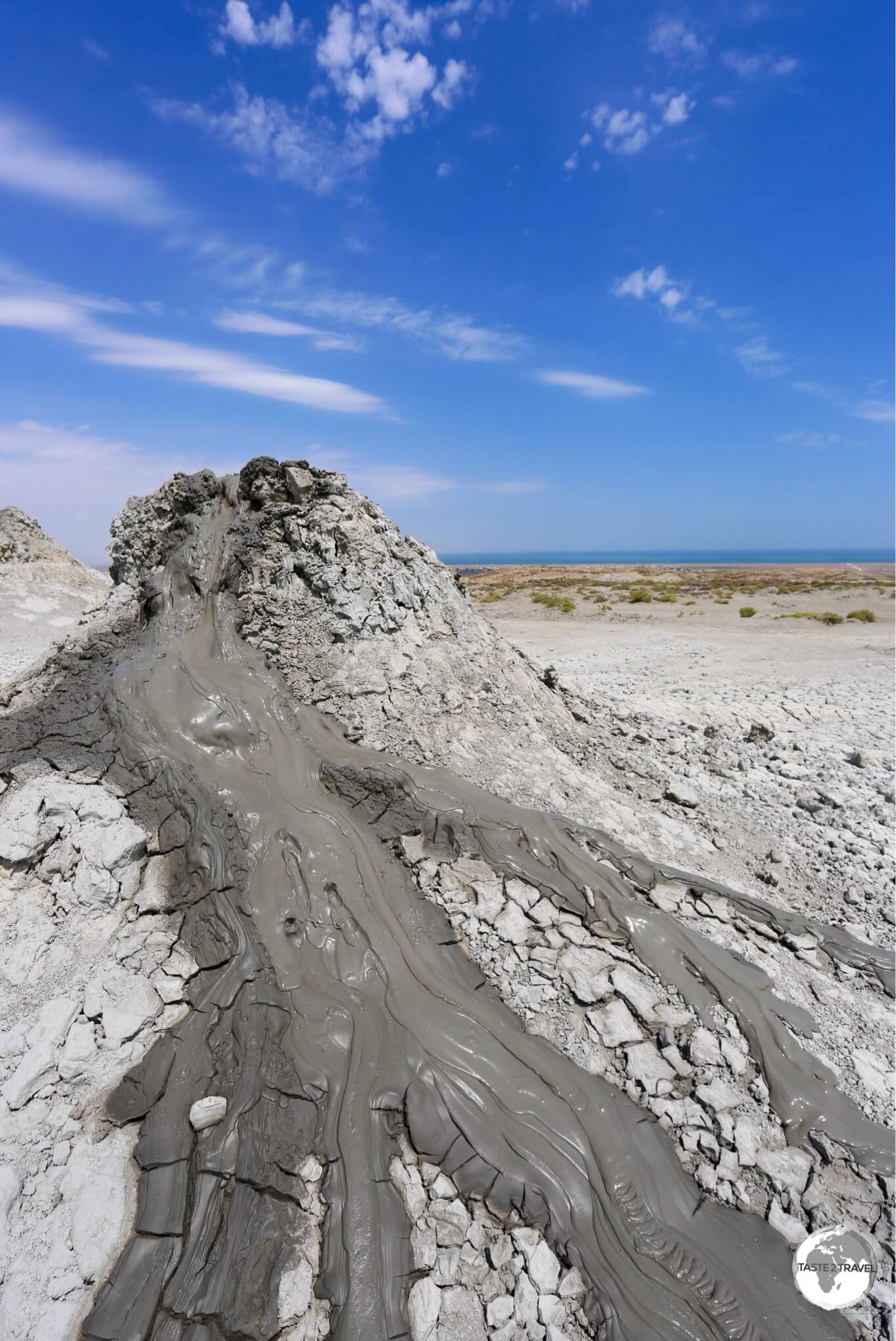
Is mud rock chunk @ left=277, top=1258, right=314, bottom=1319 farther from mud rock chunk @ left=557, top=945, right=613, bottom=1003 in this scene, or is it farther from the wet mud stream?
mud rock chunk @ left=557, top=945, right=613, bottom=1003

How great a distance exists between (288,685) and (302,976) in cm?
288

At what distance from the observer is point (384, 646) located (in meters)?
6.57

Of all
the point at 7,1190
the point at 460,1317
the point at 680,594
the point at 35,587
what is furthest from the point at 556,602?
the point at 7,1190

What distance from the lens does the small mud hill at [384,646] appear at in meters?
6.00

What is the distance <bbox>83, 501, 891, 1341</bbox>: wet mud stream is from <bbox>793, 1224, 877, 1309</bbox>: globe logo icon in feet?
0.27

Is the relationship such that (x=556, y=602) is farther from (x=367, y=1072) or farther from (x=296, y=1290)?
(x=296, y=1290)

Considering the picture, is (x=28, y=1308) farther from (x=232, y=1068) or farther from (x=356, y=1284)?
(x=356, y=1284)

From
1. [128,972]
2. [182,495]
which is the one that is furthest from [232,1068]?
[182,495]

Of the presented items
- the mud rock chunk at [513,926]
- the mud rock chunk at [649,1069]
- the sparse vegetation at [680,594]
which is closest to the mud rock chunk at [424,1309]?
the mud rock chunk at [649,1069]

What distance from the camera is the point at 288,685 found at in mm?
6141

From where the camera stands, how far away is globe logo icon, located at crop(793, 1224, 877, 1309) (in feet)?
9.74

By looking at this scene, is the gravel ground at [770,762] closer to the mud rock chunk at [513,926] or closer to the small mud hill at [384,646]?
the small mud hill at [384,646]

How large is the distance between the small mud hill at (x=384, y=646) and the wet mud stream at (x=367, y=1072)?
499mm

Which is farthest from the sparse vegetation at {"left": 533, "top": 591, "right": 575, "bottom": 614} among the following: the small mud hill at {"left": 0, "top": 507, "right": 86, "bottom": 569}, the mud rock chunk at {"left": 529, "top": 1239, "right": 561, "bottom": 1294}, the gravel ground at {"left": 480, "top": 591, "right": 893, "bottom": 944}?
the mud rock chunk at {"left": 529, "top": 1239, "right": 561, "bottom": 1294}
